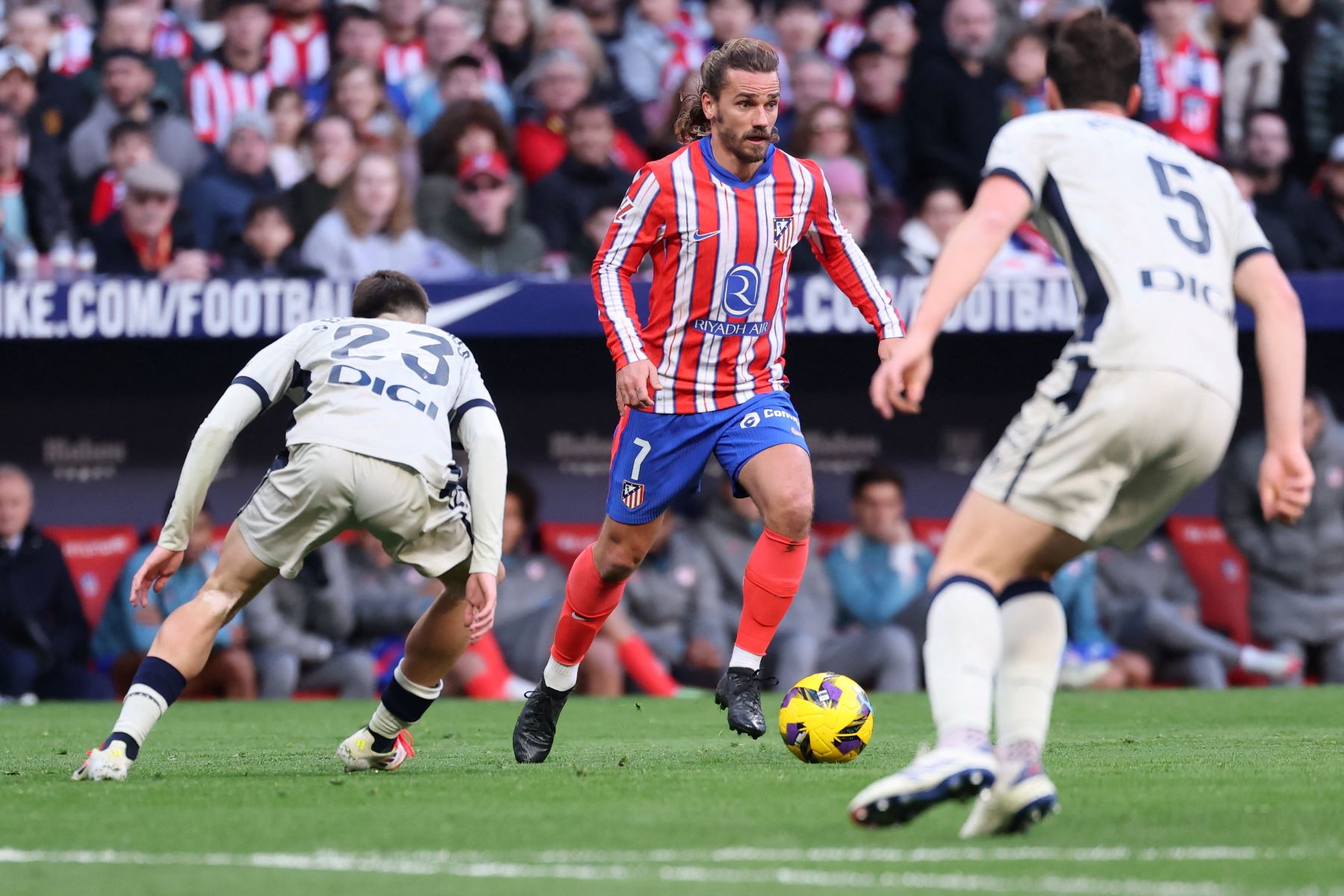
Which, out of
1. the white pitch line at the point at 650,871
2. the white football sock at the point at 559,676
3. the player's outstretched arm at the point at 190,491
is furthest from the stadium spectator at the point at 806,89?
the white pitch line at the point at 650,871

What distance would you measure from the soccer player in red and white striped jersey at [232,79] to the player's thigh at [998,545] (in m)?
8.91

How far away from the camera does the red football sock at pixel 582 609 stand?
6.72 metres

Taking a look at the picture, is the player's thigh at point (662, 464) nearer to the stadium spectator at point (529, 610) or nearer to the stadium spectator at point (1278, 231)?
the stadium spectator at point (529, 610)

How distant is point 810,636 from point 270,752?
15.2ft

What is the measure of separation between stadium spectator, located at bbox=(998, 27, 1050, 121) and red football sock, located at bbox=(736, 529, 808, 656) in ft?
22.1

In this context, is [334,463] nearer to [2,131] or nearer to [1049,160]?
[1049,160]

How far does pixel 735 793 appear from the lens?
509 cm

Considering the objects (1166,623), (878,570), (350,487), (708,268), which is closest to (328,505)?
(350,487)

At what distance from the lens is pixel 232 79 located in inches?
487

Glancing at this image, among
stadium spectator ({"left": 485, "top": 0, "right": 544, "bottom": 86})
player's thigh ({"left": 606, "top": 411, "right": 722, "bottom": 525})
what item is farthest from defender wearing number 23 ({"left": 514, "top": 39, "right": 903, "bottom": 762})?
stadium spectator ({"left": 485, "top": 0, "right": 544, "bottom": 86})

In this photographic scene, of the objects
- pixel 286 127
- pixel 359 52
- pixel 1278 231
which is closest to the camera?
pixel 1278 231

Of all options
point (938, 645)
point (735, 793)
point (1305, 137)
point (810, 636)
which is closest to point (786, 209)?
point (735, 793)

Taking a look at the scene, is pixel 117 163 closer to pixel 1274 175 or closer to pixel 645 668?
pixel 645 668

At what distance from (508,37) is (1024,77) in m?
3.37
